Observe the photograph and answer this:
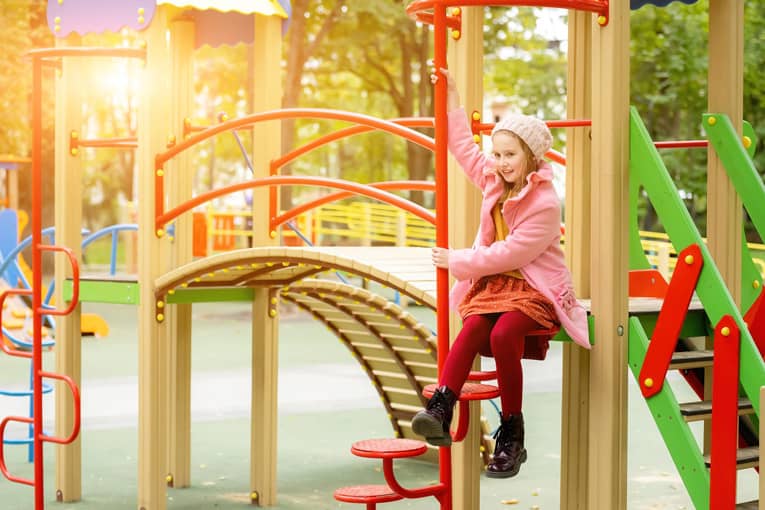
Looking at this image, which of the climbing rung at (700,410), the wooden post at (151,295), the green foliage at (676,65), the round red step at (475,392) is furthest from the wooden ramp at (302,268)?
the green foliage at (676,65)

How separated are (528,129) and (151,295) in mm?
3293

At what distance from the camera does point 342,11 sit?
73.7 ft

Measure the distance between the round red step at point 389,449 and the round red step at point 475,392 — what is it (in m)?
0.20

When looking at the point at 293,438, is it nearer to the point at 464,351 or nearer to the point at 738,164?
the point at 738,164

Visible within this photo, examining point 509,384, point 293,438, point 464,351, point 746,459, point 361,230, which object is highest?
point 361,230

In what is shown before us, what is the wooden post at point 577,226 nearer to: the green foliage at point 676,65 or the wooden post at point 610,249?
the wooden post at point 610,249

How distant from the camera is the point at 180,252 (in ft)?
25.1

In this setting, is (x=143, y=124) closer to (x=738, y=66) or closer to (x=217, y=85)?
(x=738, y=66)

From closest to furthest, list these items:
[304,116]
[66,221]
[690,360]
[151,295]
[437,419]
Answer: [437,419] < [690,360] < [304,116] < [151,295] < [66,221]

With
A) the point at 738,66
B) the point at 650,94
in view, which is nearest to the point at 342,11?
the point at 650,94

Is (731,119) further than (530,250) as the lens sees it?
Yes

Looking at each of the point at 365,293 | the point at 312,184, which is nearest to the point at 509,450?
the point at 312,184

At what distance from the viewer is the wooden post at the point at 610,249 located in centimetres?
479

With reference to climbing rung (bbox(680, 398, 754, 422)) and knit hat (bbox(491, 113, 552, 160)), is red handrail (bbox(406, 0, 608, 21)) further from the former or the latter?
climbing rung (bbox(680, 398, 754, 422))
